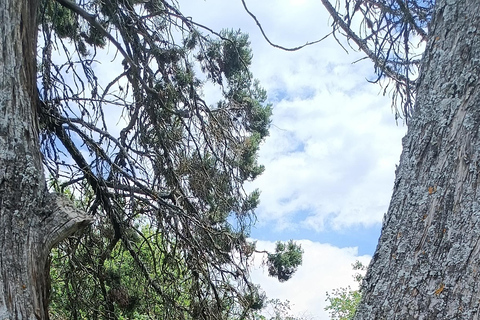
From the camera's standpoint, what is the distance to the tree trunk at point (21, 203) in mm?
1762

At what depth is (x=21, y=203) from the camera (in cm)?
183

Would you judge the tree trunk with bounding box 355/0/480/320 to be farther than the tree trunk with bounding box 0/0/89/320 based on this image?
No

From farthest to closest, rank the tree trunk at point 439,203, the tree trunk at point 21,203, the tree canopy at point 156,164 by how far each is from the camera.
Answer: the tree canopy at point 156,164, the tree trunk at point 21,203, the tree trunk at point 439,203

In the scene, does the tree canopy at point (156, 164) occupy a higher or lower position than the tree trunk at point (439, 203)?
higher

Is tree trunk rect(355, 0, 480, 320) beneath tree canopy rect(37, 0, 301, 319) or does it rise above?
beneath

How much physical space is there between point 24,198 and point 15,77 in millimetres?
542

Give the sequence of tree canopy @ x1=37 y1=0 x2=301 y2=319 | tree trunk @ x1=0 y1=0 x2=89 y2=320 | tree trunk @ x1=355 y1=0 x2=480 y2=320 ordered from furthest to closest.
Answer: tree canopy @ x1=37 y1=0 x2=301 y2=319 → tree trunk @ x1=0 y1=0 x2=89 y2=320 → tree trunk @ x1=355 y1=0 x2=480 y2=320

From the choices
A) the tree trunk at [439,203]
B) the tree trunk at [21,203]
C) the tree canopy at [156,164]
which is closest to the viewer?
the tree trunk at [439,203]

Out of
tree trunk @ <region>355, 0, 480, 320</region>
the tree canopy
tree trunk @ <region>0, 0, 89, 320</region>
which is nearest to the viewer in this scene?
tree trunk @ <region>355, 0, 480, 320</region>

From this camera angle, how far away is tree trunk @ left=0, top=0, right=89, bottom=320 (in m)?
1.76

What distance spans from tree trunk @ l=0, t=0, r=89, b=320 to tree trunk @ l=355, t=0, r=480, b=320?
1254 millimetres

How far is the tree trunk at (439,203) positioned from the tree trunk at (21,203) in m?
1.25

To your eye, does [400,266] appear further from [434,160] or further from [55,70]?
[55,70]

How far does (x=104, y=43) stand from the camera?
4.17m
